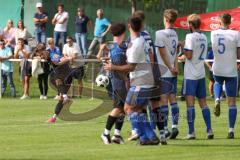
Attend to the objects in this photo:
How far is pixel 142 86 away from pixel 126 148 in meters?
1.05

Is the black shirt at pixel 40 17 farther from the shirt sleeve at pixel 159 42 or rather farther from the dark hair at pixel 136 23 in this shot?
the dark hair at pixel 136 23

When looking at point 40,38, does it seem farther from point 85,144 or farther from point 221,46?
point 85,144

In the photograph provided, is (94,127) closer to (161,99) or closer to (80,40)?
(161,99)

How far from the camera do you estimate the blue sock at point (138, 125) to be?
15.5 metres

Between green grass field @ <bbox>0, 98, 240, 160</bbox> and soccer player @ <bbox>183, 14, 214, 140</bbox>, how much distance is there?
0.52 metres

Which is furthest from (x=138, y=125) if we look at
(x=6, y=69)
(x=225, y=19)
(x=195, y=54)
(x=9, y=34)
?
(x=9, y=34)

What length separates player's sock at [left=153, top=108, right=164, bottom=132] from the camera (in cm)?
1572

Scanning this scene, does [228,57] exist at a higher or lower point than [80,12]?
higher

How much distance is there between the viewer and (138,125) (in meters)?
15.6

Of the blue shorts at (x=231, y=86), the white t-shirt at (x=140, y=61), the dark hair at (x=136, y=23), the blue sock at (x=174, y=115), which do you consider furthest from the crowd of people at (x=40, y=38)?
the dark hair at (x=136, y=23)

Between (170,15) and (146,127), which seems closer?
(146,127)

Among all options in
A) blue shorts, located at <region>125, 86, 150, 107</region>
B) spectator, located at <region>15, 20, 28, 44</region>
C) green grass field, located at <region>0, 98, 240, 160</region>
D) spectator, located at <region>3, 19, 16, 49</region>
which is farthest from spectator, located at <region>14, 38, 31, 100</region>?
blue shorts, located at <region>125, 86, 150, 107</region>

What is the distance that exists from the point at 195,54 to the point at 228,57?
817 millimetres

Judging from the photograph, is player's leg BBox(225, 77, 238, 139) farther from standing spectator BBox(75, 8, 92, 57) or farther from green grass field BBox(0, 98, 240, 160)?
standing spectator BBox(75, 8, 92, 57)
